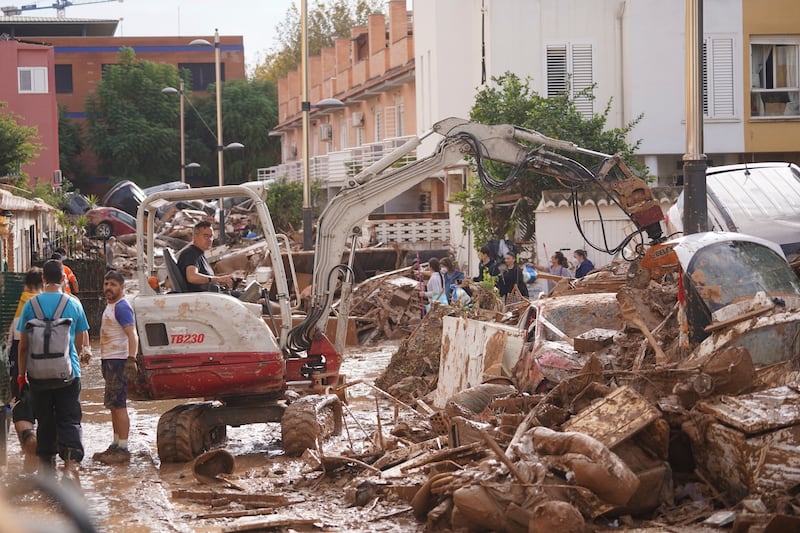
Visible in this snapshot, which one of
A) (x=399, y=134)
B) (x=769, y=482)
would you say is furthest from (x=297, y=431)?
(x=399, y=134)

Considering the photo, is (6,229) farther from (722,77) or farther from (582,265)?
(722,77)

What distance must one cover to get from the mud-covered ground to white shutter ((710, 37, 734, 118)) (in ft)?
61.7

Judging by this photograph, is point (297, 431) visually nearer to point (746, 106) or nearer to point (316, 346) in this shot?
point (316, 346)

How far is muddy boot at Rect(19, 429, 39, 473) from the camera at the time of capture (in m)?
10.6

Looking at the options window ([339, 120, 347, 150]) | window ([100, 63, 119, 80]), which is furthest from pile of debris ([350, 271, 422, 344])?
window ([100, 63, 119, 80])

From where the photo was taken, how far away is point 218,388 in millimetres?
11367

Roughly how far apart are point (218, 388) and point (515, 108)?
15308mm

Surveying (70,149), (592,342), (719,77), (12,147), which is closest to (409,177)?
(592,342)

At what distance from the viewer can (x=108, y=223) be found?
45438 millimetres

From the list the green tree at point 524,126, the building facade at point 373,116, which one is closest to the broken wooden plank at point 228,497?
the green tree at point 524,126

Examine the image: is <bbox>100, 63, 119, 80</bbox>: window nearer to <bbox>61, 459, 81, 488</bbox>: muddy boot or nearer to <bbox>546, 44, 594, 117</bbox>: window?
<bbox>546, 44, 594, 117</bbox>: window

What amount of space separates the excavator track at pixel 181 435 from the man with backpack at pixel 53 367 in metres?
0.80

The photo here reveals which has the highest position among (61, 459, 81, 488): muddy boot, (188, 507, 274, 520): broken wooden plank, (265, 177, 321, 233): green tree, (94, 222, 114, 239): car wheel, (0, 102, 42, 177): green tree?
(0, 102, 42, 177): green tree

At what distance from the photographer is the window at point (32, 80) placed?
54438 millimetres
